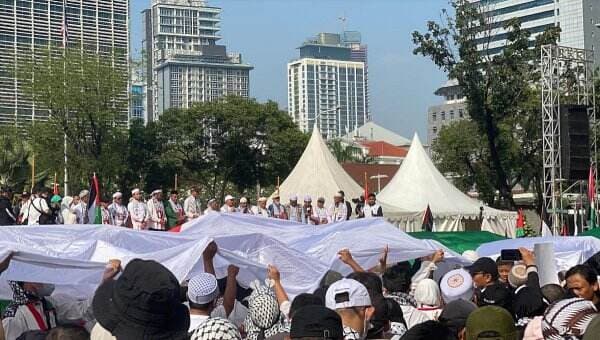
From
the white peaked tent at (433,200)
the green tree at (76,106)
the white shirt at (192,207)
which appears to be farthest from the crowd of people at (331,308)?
the green tree at (76,106)

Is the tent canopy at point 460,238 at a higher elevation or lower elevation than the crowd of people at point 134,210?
lower

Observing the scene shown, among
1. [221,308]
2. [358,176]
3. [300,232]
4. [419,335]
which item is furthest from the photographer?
[358,176]

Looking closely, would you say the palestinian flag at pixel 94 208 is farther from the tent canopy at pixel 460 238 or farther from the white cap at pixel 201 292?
the white cap at pixel 201 292

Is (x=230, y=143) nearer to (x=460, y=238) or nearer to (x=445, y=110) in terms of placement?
(x=460, y=238)

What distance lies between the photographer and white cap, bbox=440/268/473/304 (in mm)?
6684

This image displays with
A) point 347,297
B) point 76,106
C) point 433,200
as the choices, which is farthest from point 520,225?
point 76,106

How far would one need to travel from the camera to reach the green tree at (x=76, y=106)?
49562 millimetres

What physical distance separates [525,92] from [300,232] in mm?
28727

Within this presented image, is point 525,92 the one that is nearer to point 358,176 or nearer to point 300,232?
point 300,232

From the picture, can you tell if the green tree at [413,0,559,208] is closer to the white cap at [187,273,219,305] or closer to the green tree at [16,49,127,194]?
the green tree at [16,49,127,194]

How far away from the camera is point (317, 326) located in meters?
4.03

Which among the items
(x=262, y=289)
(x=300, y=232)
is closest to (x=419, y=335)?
(x=262, y=289)

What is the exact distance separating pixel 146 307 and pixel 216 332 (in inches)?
11.0

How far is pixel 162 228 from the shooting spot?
22422 mm
